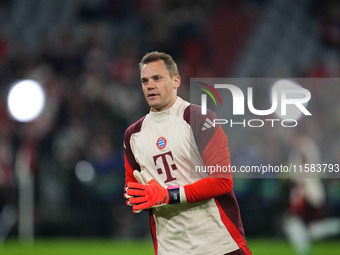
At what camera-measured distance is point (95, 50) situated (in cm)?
1335

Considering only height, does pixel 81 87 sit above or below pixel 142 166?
above

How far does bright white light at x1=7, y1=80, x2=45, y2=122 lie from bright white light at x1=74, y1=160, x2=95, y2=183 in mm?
1378

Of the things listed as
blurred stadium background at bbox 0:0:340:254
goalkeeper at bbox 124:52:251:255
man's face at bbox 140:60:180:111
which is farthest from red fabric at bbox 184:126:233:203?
blurred stadium background at bbox 0:0:340:254

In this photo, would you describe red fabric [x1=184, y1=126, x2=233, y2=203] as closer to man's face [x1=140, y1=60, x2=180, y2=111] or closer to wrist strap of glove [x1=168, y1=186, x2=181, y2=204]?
wrist strap of glove [x1=168, y1=186, x2=181, y2=204]

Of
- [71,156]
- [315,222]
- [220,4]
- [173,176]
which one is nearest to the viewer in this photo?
[173,176]

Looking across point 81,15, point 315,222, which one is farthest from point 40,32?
point 315,222

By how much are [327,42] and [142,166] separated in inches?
434

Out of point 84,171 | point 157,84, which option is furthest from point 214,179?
point 84,171

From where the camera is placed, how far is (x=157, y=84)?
4293 millimetres

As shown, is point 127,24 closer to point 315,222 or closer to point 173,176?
point 315,222

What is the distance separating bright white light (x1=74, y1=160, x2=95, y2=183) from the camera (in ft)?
36.3

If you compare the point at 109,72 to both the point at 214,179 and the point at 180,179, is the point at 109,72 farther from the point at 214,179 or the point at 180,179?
the point at 214,179

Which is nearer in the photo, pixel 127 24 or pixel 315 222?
pixel 315 222

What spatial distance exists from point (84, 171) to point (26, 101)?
70.4 inches
